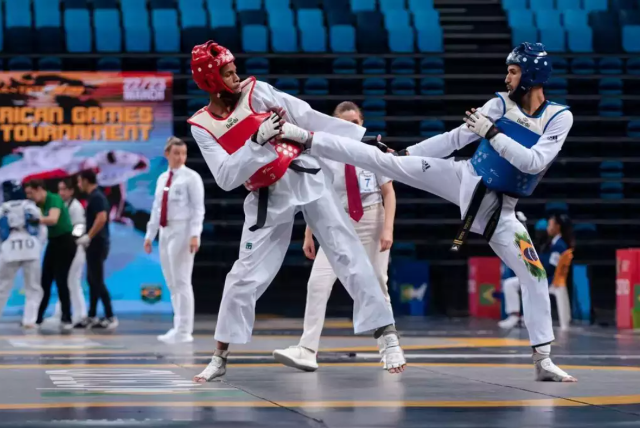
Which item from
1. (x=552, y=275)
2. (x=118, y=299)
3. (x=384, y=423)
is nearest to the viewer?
(x=384, y=423)

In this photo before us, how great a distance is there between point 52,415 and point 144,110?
1032 centimetres

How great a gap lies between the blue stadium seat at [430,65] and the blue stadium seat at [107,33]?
4498mm

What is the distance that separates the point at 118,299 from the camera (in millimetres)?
14188

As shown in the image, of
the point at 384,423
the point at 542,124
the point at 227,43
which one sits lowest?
the point at 384,423

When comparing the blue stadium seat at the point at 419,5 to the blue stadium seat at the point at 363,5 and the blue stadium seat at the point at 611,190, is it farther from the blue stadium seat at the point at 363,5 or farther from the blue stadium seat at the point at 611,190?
the blue stadium seat at the point at 611,190

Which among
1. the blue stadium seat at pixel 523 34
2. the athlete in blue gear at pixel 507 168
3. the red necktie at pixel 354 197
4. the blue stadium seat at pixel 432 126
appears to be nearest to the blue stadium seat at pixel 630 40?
the blue stadium seat at pixel 523 34

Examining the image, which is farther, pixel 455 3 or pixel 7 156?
pixel 455 3

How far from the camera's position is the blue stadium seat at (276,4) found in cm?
1670

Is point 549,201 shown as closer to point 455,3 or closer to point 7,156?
point 455,3

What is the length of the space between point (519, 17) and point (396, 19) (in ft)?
6.89

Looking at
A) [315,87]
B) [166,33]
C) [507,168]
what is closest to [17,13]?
Answer: [166,33]

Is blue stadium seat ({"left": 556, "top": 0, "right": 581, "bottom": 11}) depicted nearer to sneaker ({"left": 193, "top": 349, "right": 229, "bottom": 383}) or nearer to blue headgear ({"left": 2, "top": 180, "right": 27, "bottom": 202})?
blue headgear ({"left": 2, "top": 180, "right": 27, "bottom": 202})

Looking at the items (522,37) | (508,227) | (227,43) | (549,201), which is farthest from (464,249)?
(508,227)

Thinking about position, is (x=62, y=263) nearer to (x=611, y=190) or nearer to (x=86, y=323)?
(x=86, y=323)
